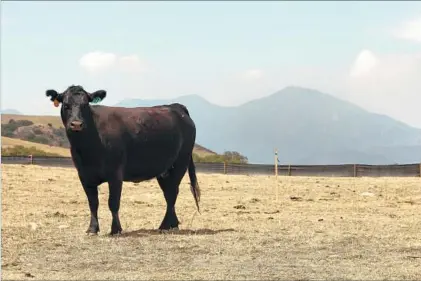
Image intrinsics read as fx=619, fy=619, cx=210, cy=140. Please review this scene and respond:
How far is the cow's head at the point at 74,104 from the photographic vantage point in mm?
12555

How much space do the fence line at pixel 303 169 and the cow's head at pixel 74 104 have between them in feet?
93.0

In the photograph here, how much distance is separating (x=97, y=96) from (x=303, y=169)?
1224 inches

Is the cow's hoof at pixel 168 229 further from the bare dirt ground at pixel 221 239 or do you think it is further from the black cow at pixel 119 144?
the bare dirt ground at pixel 221 239

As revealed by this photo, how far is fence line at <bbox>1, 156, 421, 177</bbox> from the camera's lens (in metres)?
38.9

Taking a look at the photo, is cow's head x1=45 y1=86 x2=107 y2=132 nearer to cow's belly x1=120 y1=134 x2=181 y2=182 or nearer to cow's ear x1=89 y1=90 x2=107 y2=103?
cow's ear x1=89 y1=90 x2=107 y2=103

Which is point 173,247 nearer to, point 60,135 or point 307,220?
point 307,220

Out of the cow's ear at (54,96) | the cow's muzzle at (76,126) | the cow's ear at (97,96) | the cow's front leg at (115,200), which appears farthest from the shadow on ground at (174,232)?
the cow's ear at (54,96)

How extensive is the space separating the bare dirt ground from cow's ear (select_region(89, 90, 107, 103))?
9.58 feet

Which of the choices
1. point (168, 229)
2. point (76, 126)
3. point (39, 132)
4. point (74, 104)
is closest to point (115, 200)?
point (168, 229)

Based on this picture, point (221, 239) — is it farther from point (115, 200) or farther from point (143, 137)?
point (143, 137)

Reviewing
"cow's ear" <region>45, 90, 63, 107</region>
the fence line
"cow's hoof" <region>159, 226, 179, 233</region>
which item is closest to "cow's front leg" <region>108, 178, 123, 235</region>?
"cow's hoof" <region>159, 226, 179, 233</region>

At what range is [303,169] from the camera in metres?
43.1

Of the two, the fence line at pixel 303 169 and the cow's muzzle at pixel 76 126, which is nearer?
the cow's muzzle at pixel 76 126

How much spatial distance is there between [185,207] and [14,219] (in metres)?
5.76
